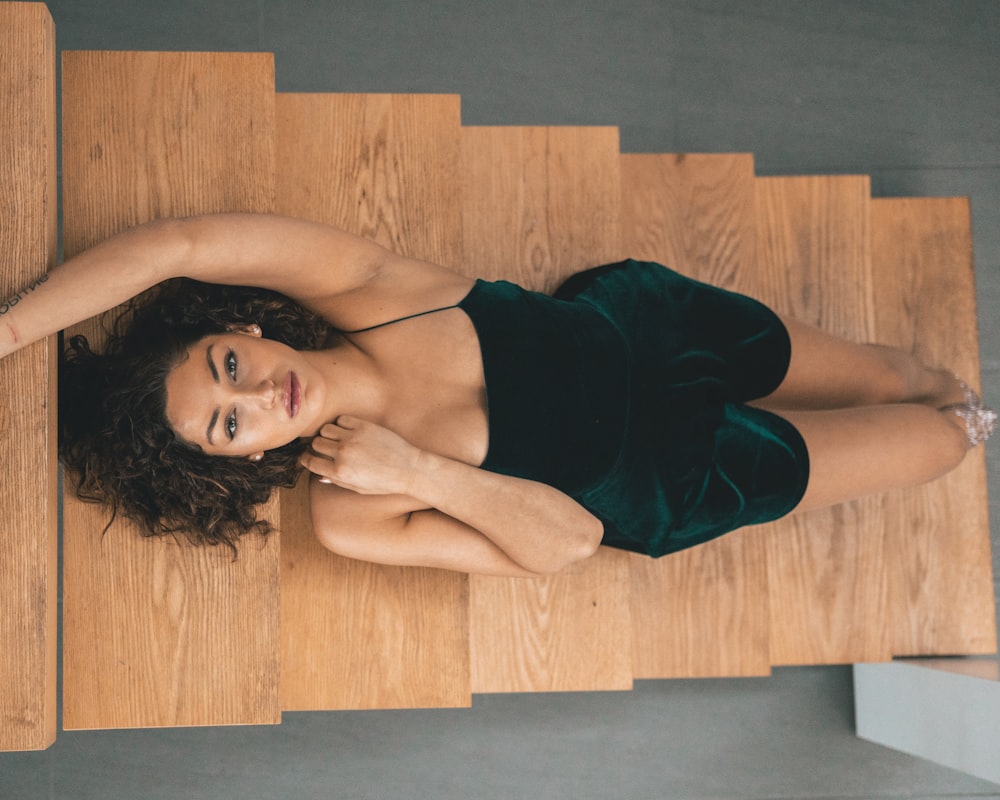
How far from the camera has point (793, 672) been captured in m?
2.75

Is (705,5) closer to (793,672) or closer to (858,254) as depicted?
(858,254)

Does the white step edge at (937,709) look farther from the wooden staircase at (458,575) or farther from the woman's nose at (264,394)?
the woman's nose at (264,394)

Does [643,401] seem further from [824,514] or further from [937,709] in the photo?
[937,709]

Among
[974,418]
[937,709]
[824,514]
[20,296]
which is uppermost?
[20,296]

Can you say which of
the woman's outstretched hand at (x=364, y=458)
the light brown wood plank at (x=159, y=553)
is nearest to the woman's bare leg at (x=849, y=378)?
the woman's outstretched hand at (x=364, y=458)

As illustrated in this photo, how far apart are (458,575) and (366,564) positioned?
233mm

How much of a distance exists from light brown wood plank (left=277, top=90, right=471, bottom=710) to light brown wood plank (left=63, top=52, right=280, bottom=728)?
0.15 meters

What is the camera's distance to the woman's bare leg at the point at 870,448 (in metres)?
2.14

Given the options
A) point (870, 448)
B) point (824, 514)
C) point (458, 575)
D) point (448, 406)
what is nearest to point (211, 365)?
point (448, 406)

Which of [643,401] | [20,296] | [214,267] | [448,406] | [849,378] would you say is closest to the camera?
[20,296]

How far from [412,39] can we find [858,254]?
1.58 meters

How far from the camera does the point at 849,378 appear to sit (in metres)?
2.30

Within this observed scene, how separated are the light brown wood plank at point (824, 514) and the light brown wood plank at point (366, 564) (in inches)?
37.9

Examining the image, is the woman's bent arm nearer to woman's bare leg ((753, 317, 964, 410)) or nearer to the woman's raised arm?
the woman's raised arm
